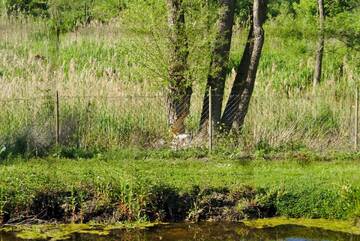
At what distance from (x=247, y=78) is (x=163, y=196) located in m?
5.03

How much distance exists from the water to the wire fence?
147 inches

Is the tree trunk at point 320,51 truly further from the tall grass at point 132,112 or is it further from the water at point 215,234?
the water at point 215,234

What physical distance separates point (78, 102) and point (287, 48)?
8.89m

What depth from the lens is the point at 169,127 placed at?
14.3 metres

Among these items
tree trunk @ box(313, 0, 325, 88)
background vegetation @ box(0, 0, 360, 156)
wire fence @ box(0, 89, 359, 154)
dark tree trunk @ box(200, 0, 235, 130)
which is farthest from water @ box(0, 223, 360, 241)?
tree trunk @ box(313, 0, 325, 88)

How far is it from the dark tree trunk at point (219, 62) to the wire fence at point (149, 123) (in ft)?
0.31

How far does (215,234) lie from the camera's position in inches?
399

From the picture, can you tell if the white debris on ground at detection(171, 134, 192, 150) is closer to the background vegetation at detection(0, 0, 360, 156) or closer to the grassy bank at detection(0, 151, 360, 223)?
the background vegetation at detection(0, 0, 360, 156)

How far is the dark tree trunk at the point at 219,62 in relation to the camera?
14156 millimetres

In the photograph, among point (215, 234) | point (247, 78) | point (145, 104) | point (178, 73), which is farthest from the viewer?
point (247, 78)

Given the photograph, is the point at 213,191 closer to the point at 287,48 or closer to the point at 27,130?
the point at 27,130

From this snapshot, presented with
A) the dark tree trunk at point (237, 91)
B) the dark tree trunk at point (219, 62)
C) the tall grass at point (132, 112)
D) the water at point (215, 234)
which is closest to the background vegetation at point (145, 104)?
the tall grass at point (132, 112)

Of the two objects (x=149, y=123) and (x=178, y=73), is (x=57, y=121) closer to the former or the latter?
(x=149, y=123)

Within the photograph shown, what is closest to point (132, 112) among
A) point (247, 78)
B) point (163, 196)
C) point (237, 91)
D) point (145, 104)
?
point (145, 104)
